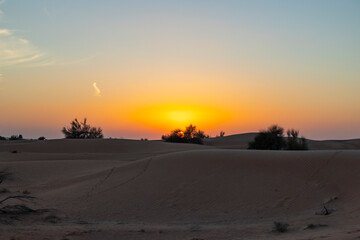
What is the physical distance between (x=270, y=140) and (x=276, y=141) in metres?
0.52

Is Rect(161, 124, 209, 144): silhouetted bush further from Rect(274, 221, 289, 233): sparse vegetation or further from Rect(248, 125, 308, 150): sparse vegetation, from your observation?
Rect(274, 221, 289, 233): sparse vegetation

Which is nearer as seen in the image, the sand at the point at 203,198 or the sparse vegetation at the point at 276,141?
the sand at the point at 203,198

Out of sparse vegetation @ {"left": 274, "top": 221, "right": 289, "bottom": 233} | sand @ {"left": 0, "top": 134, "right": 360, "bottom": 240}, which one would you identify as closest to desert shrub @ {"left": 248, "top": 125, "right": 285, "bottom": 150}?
sand @ {"left": 0, "top": 134, "right": 360, "bottom": 240}

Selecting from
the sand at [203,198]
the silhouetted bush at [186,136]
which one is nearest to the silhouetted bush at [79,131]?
the silhouetted bush at [186,136]

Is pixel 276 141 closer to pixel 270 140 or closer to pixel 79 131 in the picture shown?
pixel 270 140

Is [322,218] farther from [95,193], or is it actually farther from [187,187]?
[95,193]

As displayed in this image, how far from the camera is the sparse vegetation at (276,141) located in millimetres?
34094

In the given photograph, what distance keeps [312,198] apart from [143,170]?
7.50m

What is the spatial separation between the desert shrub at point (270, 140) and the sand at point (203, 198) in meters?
16.3

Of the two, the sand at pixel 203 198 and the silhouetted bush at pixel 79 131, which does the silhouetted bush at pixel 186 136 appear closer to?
the silhouetted bush at pixel 79 131

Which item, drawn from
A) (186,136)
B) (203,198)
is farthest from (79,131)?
(203,198)

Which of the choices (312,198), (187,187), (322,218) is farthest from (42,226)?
(312,198)

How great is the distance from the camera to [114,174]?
19.0m

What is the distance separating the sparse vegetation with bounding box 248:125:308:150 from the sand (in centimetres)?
Result: 1571
